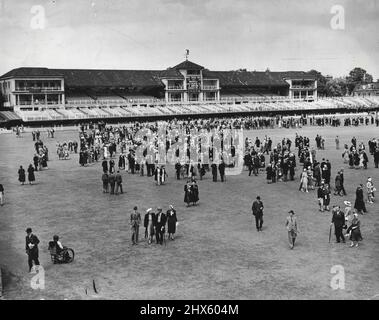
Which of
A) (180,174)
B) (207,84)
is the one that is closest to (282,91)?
(207,84)

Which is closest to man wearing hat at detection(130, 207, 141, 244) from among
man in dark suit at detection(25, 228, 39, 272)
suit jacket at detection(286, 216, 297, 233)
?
man in dark suit at detection(25, 228, 39, 272)

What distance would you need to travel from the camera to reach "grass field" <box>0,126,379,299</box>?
1098 cm

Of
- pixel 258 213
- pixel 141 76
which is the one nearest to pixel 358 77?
pixel 141 76

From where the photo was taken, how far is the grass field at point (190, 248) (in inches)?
432

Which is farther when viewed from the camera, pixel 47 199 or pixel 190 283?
pixel 47 199

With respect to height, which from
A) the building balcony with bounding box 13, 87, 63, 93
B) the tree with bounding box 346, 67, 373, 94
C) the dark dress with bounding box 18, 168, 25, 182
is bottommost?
the dark dress with bounding box 18, 168, 25, 182

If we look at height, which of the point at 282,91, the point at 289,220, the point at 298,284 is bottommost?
the point at 298,284

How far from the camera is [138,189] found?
22531 mm

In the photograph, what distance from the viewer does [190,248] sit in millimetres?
13859

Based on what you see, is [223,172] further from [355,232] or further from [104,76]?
[104,76]

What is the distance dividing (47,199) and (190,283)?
11083 mm

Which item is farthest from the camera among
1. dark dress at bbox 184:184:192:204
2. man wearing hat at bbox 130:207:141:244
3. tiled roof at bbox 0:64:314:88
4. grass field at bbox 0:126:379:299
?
tiled roof at bbox 0:64:314:88

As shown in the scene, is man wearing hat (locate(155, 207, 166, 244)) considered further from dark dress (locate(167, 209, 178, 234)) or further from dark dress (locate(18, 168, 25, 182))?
dark dress (locate(18, 168, 25, 182))
